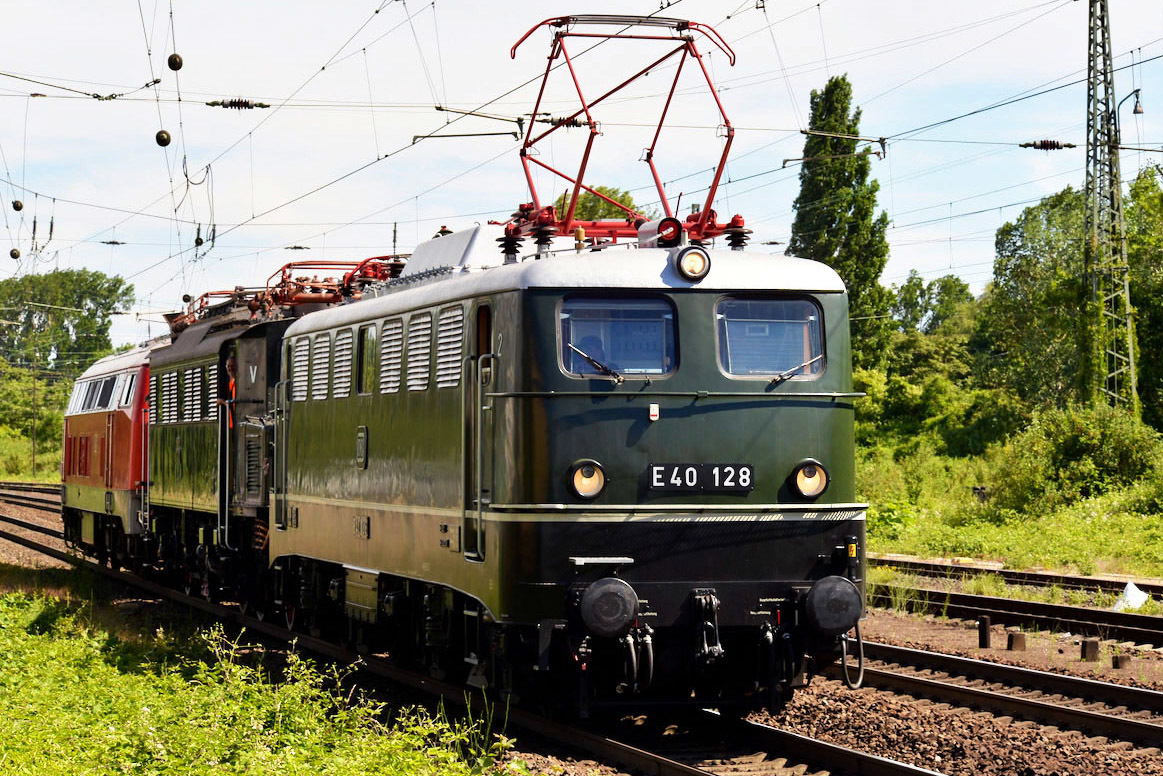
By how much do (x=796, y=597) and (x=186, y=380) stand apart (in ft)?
40.0

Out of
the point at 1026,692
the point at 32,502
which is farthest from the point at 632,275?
the point at 32,502

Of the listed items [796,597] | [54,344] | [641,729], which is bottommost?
[641,729]

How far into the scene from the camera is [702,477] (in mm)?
9586

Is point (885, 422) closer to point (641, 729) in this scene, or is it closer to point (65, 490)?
point (65, 490)

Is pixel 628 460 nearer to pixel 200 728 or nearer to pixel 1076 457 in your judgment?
pixel 200 728

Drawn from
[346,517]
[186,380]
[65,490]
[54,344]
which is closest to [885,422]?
[65,490]

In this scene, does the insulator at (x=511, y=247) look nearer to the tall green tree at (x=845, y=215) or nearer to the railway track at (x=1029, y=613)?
the railway track at (x=1029, y=613)

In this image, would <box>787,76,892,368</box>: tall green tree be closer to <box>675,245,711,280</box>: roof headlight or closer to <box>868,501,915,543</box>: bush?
<box>868,501,915,543</box>: bush

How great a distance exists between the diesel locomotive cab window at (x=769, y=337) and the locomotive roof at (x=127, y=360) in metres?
14.7

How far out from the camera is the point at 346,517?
12.8 m

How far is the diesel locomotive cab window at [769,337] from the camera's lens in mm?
9852

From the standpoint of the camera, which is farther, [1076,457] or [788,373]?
[1076,457]

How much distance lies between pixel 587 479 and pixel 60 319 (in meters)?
109

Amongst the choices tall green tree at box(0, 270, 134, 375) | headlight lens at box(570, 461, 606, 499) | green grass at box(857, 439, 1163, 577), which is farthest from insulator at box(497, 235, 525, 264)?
tall green tree at box(0, 270, 134, 375)
